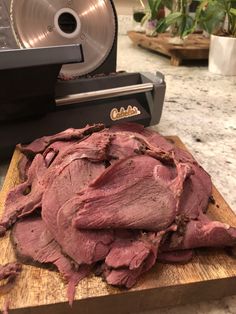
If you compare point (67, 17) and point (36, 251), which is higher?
point (67, 17)

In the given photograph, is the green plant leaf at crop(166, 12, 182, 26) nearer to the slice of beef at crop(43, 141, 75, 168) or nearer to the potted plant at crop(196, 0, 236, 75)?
the potted plant at crop(196, 0, 236, 75)

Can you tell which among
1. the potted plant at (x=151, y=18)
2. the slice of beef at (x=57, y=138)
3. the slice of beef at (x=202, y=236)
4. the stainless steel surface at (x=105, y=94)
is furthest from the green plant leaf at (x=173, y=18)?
the slice of beef at (x=202, y=236)

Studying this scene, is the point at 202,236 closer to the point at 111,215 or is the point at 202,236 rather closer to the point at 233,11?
the point at 111,215

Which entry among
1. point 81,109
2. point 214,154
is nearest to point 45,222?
point 81,109

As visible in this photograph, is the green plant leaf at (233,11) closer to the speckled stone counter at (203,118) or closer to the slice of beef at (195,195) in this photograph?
the speckled stone counter at (203,118)

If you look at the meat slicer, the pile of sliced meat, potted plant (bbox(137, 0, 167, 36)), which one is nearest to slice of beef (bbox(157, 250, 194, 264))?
the pile of sliced meat

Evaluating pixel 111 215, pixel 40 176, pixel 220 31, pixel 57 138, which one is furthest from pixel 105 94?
pixel 220 31

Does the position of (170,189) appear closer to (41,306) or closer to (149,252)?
(149,252)
